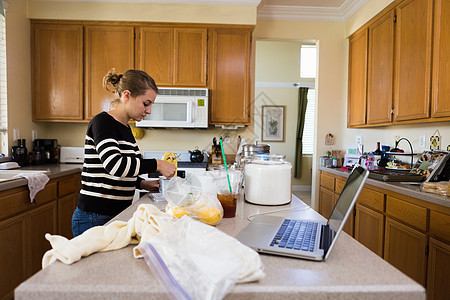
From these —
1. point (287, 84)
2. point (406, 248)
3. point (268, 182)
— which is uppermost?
point (287, 84)

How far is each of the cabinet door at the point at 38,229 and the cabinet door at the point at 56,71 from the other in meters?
1.24

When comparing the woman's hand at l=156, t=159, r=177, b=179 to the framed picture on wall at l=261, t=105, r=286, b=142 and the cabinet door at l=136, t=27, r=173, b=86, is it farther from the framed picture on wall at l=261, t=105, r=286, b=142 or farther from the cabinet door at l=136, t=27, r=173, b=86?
the framed picture on wall at l=261, t=105, r=286, b=142

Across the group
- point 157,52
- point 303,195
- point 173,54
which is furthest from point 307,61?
point 157,52

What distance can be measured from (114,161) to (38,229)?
5.32 ft

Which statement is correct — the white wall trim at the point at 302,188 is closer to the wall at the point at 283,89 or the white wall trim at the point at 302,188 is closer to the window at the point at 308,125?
the wall at the point at 283,89

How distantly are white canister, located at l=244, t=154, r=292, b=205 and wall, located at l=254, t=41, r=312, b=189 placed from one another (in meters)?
5.31

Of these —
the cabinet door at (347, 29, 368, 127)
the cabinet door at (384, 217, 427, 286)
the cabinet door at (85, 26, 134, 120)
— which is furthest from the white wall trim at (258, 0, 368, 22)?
the cabinet door at (384, 217, 427, 286)

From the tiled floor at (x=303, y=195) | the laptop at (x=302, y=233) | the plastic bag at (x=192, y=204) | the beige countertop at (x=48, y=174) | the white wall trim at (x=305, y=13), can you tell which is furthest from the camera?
the tiled floor at (x=303, y=195)

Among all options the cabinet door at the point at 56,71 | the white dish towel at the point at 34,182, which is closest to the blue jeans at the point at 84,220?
the white dish towel at the point at 34,182

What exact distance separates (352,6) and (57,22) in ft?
10.9

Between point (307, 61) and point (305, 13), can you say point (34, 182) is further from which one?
point (307, 61)

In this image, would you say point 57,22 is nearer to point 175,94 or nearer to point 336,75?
point 175,94

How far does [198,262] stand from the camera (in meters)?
0.60

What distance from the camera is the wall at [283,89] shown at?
6590 mm
